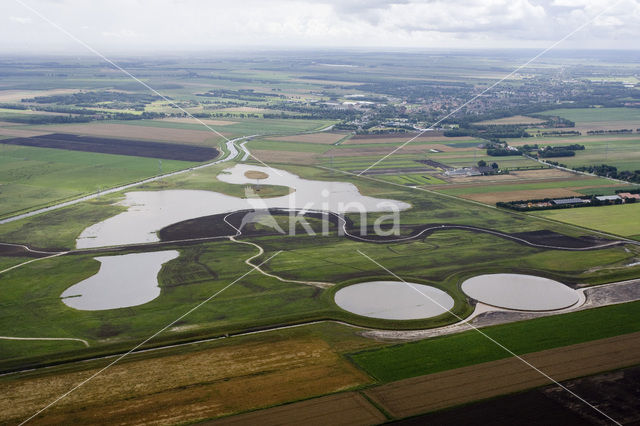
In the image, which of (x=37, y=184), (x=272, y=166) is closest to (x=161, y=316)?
(x=37, y=184)

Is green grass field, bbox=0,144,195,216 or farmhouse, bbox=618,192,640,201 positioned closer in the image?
green grass field, bbox=0,144,195,216

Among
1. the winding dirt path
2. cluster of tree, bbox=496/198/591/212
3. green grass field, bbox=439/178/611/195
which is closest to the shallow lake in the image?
the winding dirt path

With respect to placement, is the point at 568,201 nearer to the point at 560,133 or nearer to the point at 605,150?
the point at 605,150

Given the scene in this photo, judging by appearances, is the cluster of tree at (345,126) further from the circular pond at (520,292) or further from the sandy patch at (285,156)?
the circular pond at (520,292)

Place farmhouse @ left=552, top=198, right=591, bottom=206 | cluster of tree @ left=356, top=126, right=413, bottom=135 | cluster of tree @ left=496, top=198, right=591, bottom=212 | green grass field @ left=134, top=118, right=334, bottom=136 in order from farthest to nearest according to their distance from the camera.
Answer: green grass field @ left=134, top=118, right=334, bottom=136, cluster of tree @ left=356, top=126, right=413, bottom=135, farmhouse @ left=552, top=198, right=591, bottom=206, cluster of tree @ left=496, top=198, right=591, bottom=212

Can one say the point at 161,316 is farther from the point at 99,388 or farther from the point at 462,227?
the point at 462,227

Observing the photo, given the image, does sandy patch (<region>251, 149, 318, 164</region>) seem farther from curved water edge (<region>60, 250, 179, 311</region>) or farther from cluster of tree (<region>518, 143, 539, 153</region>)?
curved water edge (<region>60, 250, 179, 311</region>)

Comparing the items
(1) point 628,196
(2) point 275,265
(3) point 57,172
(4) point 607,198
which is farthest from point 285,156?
(1) point 628,196
